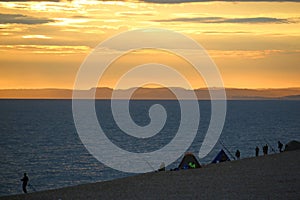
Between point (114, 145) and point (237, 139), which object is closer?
point (114, 145)

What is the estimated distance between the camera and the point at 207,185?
29.1m

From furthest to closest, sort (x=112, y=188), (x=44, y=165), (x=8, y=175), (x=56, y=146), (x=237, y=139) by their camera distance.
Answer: (x=237, y=139) < (x=56, y=146) < (x=44, y=165) < (x=8, y=175) < (x=112, y=188)

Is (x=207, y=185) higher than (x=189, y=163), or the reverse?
(x=189, y=163)

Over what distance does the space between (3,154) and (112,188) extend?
5908 cm

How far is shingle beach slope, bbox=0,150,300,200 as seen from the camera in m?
26.5

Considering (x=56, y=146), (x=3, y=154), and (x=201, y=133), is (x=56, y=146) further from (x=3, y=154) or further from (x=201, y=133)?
(x=201, y=133)

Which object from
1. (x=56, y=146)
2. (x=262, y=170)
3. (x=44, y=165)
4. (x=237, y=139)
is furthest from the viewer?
(x=237, y=139)

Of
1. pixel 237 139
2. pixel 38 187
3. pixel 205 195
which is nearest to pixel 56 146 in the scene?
pixel 237 139

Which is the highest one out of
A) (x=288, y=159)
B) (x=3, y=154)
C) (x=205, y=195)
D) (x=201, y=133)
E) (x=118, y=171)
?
(x=201, y=133)

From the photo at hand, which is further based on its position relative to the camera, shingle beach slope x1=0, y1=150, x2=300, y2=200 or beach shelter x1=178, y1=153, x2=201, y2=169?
beach shelter x1=178, y1=153, x2=201, y2=169

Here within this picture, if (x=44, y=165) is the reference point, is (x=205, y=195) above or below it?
below

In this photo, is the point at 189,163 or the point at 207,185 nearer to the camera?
the point at 207,185

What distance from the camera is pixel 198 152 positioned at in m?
89.4

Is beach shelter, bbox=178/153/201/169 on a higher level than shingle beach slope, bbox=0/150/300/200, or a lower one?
higher
